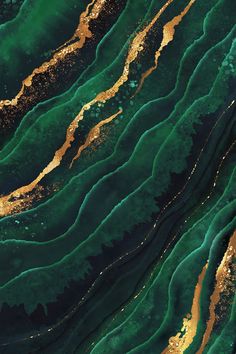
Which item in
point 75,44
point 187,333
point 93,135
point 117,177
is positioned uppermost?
point 75,44

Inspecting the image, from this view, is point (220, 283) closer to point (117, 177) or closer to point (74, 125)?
point (117, 177)

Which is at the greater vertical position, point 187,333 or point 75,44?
point 75,44

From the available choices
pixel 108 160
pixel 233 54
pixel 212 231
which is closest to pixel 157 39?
pixel 233 54

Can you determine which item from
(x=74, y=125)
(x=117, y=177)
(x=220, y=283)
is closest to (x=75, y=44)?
(x=74, y=125)

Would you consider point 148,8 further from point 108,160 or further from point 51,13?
point 108,160

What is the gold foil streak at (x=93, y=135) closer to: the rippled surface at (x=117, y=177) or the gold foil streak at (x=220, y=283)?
the rippled surface at (x=117, y=177)

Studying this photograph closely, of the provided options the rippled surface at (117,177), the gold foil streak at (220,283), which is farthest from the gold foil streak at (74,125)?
the gold foil streak at (220,283)
